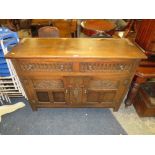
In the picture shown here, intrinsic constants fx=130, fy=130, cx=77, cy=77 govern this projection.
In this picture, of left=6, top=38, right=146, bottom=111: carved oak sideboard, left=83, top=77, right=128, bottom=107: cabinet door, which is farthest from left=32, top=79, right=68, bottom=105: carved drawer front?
left=83, top=77, right=128, bottom=107: cabinet door

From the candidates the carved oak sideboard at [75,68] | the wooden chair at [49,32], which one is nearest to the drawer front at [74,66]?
the carved oak sideboard at [75,68]

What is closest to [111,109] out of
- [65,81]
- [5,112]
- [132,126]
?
[132,126]

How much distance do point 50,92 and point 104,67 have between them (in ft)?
2.24

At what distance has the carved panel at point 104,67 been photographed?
1.22 m

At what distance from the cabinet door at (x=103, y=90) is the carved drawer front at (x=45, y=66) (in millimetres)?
261

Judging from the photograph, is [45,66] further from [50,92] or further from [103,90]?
[103,90]

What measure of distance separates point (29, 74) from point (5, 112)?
2.83 feet

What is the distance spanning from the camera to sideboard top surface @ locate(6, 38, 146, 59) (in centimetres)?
115

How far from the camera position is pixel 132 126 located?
1.65 m

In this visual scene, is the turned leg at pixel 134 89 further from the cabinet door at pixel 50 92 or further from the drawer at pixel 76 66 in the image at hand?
the cabinet door at pixel 50 92

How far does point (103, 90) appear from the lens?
1.48 meters

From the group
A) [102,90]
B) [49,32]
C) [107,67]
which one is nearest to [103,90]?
[102,90]

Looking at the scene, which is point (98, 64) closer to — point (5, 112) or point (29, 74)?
point (29, 74)
